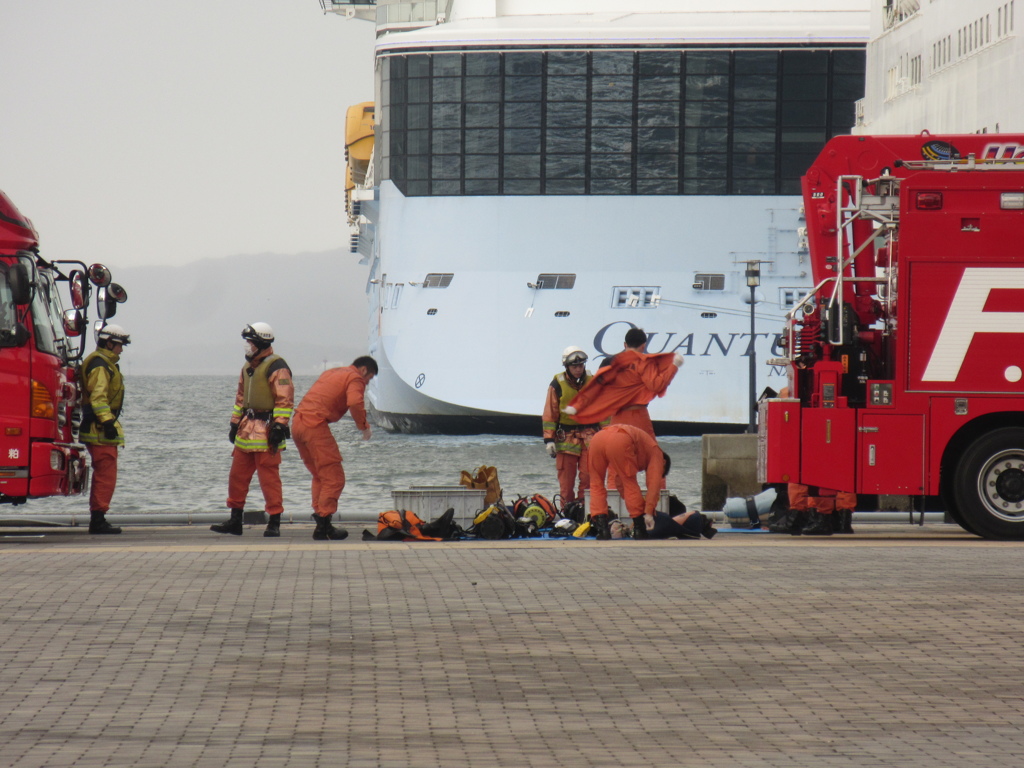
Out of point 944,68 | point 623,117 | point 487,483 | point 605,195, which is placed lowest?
point 487,483

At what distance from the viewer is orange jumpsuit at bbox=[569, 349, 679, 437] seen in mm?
14219

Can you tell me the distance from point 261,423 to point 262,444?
239 mm

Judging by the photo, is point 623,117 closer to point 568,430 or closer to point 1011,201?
point 568,430

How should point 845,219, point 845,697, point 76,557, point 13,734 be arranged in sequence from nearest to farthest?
point 13,734 → point 845,697 → point 76,557 → point 845,219

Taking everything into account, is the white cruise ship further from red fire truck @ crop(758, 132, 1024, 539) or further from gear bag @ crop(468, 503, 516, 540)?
red fire truck @ crop(758, 132, 1024, 539)

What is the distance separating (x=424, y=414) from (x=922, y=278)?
46154 millimetres

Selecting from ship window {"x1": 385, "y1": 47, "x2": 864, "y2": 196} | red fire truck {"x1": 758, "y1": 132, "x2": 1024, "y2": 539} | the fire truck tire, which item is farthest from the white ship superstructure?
the fire truck tire

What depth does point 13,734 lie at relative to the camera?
5.30 metres

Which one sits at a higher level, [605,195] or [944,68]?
[944,68]

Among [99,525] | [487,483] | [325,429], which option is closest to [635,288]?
[487,483]

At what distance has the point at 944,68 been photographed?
1576 inches

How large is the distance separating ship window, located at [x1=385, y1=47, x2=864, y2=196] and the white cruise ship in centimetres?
8

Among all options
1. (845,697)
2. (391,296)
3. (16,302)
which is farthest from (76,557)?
(391,296)

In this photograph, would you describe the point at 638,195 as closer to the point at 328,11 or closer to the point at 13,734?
the point at 328,11
